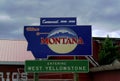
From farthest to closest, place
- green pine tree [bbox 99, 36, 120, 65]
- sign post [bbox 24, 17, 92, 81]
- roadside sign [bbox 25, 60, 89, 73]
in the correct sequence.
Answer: green pine tree [bbox 99, 36, 120, 65]
sign post [bbox 24, 17, 92, 81]
roadside sign [bbox 25, 60, 89, 73]

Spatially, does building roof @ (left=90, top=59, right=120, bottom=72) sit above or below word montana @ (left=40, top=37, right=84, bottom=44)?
below

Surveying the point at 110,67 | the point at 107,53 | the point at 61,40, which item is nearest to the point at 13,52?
the point at 107,53

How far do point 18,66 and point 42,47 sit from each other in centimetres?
1499

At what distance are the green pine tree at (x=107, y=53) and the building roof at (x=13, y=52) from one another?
24.0 feet

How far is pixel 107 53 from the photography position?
41.6 m

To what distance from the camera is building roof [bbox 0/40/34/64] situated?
37594 millimetres

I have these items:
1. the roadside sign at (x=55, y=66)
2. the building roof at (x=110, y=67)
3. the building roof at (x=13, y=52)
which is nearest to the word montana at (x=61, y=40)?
the roadside sign at (x=55, y=66)

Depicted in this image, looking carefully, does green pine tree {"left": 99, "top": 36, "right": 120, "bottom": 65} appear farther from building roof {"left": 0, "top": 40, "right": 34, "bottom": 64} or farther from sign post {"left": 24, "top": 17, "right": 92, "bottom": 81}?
sign post {"left": 24, "top": 17, "right": 92, "bottom": 81}

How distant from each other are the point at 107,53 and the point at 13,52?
29.8 ft

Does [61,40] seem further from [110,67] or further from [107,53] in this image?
[107,53]

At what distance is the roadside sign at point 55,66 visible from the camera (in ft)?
71.6

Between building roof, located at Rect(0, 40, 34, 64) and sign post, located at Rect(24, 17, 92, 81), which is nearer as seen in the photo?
sign post, located at Rect(24, 17, 92, 81)

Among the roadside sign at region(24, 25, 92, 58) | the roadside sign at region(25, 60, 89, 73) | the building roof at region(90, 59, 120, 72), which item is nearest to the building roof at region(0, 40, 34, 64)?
the building roof at region(90, 59, 120, 72)

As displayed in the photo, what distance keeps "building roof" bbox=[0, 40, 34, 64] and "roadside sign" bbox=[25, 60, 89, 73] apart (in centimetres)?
1547
